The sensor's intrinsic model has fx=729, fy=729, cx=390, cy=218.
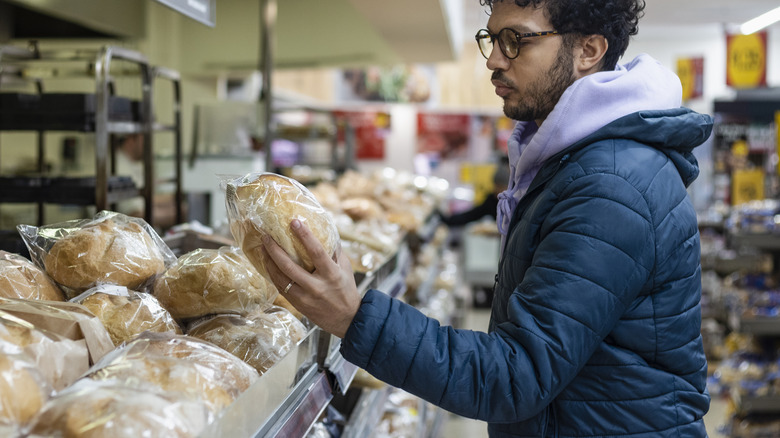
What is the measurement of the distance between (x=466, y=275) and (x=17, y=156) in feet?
18.0

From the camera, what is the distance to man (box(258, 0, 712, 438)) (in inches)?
44.7

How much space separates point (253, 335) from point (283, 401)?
21 cm

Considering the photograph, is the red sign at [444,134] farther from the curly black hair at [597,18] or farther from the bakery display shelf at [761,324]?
the curly black hair at [597,18]

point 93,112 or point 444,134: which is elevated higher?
point 444,134

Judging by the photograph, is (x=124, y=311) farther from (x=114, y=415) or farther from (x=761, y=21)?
(x=761, y=21)

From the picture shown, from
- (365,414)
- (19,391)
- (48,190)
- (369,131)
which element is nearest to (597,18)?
(19,391)

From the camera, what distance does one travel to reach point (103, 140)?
89.7 inches

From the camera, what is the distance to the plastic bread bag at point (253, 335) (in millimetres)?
1264

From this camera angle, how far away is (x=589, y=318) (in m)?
1.15

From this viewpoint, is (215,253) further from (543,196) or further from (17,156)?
(17,156)

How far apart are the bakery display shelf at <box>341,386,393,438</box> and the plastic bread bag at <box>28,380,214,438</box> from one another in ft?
3.85

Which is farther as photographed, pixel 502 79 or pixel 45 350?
pixel 502 79

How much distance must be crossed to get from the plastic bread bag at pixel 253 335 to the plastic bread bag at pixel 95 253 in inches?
6.2

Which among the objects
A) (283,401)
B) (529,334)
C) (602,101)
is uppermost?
(602,101)
